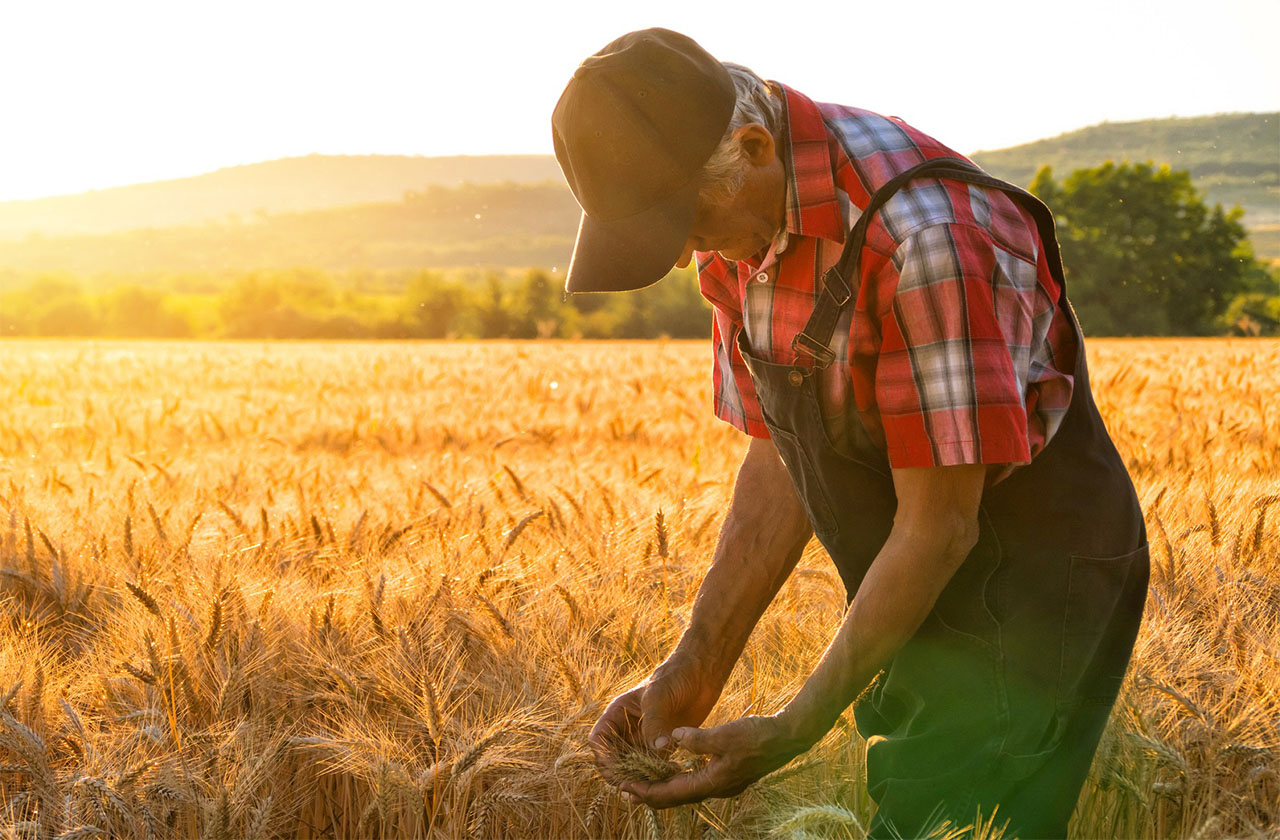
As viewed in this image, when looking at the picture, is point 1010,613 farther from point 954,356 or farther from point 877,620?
point 954,356

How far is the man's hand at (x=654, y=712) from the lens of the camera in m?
1.56

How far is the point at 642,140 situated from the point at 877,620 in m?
0.66

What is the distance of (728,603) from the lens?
1.74m

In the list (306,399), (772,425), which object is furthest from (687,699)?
(306,399)

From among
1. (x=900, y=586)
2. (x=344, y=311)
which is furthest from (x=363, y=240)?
(x=900, y=586)

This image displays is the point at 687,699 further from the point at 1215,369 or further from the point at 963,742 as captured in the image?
the point at 1215,369

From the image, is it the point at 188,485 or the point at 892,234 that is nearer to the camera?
the point at 892,234

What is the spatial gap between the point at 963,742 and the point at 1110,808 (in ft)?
1.01

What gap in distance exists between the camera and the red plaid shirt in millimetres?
A: 1244

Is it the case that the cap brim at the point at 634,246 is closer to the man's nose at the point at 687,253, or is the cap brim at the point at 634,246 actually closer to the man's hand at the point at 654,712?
the man's nose at the point at 687,253

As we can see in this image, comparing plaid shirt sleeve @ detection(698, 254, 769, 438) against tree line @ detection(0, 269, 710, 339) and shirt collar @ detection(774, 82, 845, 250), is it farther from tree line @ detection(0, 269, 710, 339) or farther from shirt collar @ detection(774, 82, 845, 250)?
tree line @ detection(0, 269, 710, 339)

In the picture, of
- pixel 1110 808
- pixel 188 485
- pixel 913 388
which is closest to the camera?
pixel 913 388

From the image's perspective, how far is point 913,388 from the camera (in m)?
1.28

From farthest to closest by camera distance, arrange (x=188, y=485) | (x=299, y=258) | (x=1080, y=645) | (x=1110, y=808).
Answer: (x=299, y=258) < (x=188, y=485) < (x=1110, y=808) < (x=1080, y=645)
